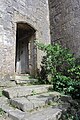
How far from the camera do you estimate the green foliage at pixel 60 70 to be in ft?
14.4

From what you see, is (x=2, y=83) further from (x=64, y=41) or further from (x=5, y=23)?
(x=64, y=41)

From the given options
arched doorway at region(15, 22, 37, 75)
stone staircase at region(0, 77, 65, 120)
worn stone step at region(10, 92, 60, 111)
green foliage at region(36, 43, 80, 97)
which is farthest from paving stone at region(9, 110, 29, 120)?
arched doorway at region(15, 22, 37, 75)

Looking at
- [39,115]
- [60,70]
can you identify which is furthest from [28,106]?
[60,70]

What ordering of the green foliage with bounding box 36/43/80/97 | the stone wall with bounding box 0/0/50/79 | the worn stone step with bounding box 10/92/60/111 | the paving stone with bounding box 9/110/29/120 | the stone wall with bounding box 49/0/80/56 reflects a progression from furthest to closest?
the stone wall with bounding box 49/0/80/56 < the stone wall with bounding box 0/0/50/79 < the green foliage with bounding box 36/43/80/97 < the worn stone step with bounding box 10/92/60/111 < the paving stone with bounding box 9/110/29/120

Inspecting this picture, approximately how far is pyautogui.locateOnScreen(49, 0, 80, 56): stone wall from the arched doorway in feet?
3.11

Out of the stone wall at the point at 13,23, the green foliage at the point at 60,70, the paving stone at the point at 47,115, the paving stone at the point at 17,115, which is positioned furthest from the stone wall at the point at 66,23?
the paving stone at the point at 17,115

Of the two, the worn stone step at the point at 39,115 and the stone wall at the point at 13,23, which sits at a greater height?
the stone wall at the point at 13,23

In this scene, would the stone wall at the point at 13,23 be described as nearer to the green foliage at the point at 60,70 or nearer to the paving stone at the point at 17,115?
the green foliage at the point at 60,70

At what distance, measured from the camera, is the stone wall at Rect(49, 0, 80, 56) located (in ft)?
18.4

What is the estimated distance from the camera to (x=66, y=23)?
6.08m

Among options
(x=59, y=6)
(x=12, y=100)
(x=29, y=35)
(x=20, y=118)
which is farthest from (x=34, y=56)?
(x=20, y=118)

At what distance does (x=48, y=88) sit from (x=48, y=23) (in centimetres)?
336

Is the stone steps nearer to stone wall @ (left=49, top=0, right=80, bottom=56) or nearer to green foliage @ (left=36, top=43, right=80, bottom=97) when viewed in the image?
green foliage @ (left=36, top=43, right=80, bottom=97)

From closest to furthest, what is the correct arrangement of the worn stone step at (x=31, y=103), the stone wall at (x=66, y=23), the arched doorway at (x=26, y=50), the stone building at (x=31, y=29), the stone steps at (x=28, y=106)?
1. the stone steps at (x=28, y=106)
2. the worn stone step at (x=31, y=103)
3. the stone building at (x=31, y=29)
4. the stone wall at (x=66, y=23)
5. the arched doorway at (x=26, y=50)
